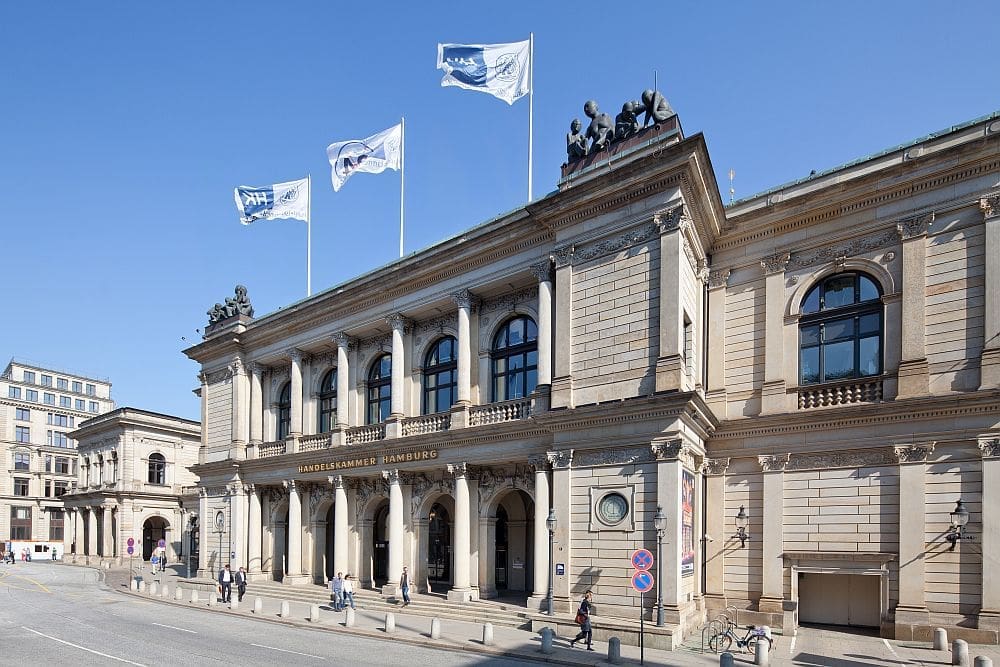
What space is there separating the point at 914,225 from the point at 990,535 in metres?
9.59

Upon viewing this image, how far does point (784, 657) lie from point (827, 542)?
491 cm

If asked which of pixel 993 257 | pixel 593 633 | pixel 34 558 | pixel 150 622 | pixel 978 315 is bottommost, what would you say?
pixel 34 558

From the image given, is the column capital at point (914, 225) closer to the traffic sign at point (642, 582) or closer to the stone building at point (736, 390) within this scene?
the stone building at point (736, 390)

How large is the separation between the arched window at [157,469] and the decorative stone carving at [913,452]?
66.4 meters

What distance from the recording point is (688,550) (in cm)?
2269

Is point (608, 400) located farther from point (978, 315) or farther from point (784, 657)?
point (978, 315)

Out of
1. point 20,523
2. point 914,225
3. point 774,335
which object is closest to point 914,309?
point 914,225

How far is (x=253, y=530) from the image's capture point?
39656 mm

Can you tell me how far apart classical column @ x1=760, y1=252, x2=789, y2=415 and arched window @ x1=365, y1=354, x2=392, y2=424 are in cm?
1809

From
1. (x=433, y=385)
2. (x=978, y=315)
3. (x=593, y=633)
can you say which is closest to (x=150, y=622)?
(x=433, y=385)

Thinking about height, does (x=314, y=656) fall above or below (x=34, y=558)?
above

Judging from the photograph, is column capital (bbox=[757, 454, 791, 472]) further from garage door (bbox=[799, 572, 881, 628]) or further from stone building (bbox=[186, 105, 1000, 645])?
garage door (bbox=[799, 572, 881, 628])

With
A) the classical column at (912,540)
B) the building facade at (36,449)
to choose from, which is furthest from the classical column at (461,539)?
the building facade at (36,449)

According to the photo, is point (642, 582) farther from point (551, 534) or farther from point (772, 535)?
point (772, 535)
